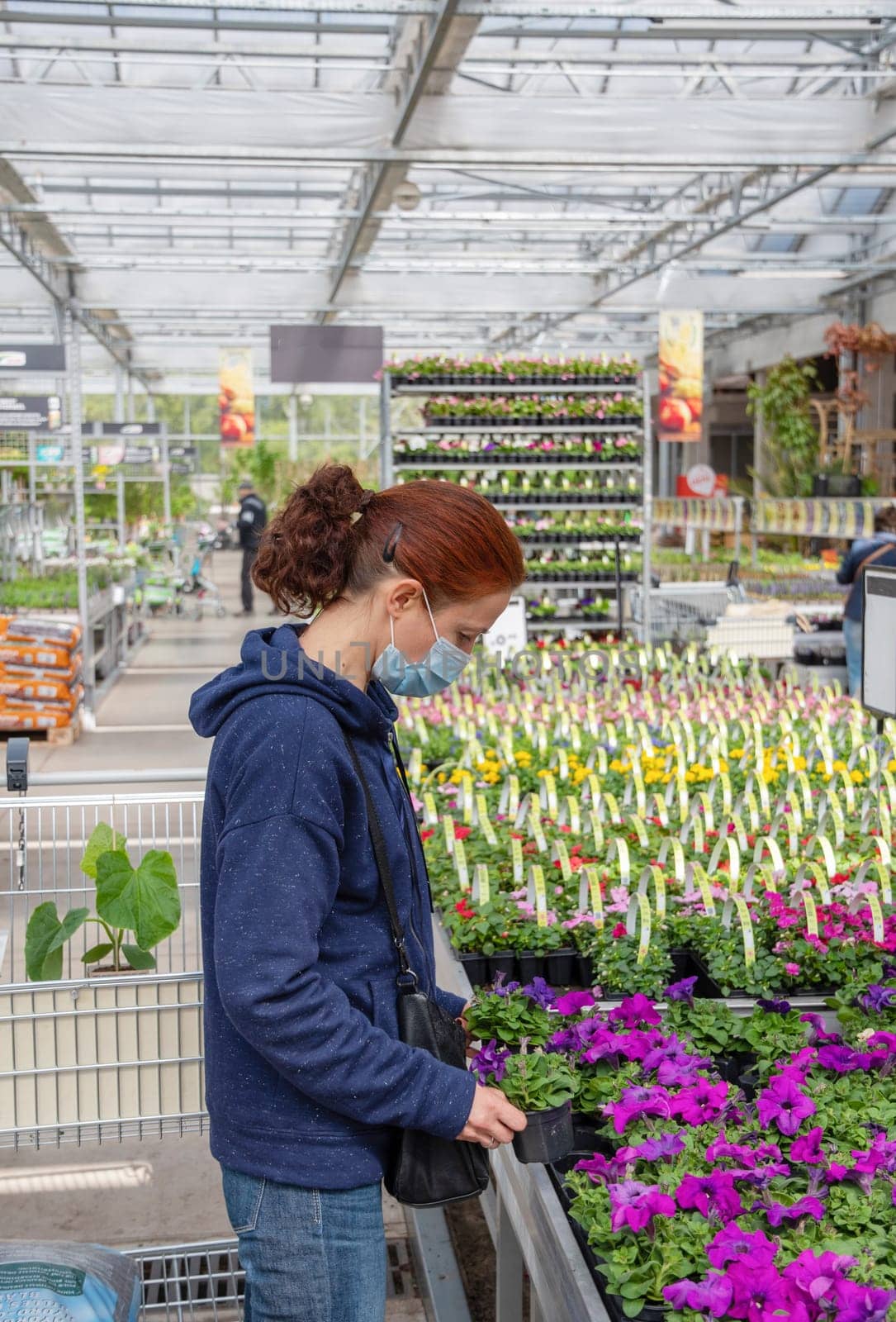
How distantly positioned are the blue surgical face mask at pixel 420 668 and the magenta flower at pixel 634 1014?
0.84 metres

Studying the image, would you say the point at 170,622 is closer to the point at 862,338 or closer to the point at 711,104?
the point at 862,338

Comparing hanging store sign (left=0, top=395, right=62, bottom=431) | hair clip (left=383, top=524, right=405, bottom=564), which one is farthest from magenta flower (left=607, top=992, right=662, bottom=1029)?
hanging store sign (left=0, top=395, right=62, bottom=431)

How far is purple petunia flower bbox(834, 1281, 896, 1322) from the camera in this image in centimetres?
138

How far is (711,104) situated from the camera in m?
7.44

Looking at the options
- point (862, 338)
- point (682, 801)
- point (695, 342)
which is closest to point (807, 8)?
point (682, 801)

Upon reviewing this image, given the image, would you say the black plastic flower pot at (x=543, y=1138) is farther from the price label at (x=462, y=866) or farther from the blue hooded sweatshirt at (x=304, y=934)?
the price label at (x=462, y=866)

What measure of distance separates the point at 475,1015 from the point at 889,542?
7.23 meters

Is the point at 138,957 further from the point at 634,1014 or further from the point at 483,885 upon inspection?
the point at 634,1014

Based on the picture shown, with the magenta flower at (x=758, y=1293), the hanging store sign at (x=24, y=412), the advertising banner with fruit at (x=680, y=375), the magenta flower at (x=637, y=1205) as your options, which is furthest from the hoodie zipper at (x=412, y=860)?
the advertising banner with fruit at (x=680, y=375)

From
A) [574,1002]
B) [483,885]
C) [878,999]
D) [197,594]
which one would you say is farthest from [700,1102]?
[197,594]

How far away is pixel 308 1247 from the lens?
152 centimetres

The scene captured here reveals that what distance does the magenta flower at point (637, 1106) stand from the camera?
1.90 metres

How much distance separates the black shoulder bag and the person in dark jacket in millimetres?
14

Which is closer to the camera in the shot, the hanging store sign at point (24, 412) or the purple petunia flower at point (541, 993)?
the purple petunia flower at point (541, 993)
